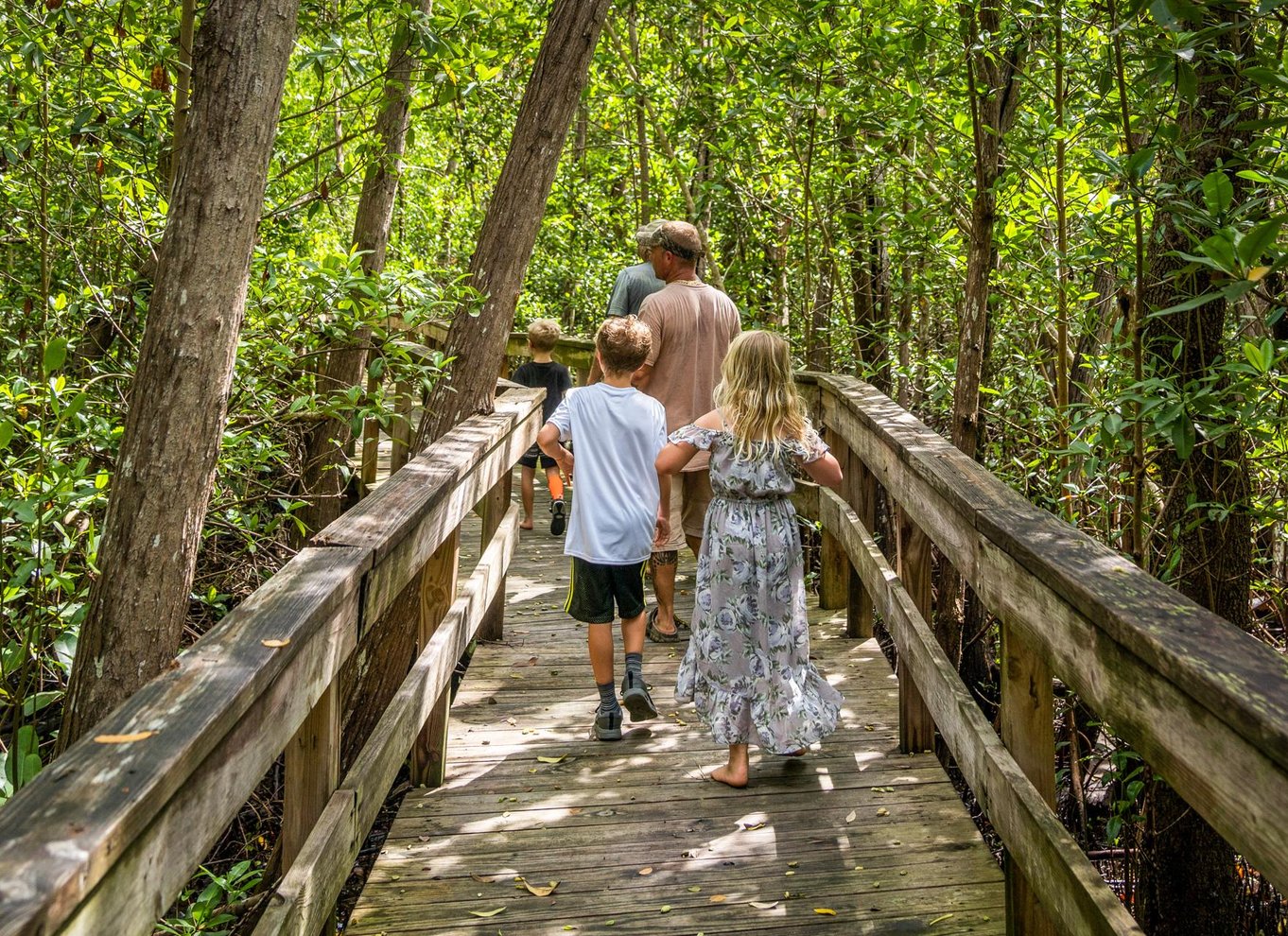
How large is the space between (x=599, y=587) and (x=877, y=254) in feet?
15.3

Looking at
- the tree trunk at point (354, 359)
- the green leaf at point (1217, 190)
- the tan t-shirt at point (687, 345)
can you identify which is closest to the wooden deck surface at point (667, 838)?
the tan t-shirt at point (687, 345)

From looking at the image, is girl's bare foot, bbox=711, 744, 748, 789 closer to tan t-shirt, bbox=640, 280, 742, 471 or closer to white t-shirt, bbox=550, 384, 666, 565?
white t-shirt, bbox=550, 384, 666, 565

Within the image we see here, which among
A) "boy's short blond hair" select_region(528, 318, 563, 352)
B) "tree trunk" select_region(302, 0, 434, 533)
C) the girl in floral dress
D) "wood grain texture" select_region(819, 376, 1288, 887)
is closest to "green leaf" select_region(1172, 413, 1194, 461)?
"wood grain texture" select_region(819, 376, 1288, 887)

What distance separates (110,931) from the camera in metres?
1.46

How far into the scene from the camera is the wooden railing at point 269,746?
4.62 feet

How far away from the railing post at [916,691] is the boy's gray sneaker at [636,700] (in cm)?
97

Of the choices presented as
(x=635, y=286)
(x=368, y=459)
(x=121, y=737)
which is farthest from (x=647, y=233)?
(x=121, y=737)

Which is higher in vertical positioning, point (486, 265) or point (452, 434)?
point (486, 265)

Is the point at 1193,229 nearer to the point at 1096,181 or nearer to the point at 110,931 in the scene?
the point at 1096,181

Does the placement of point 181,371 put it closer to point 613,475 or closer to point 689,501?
point 613,475

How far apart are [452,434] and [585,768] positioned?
4.47ft

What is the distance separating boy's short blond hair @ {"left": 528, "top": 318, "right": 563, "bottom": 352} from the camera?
8195mm

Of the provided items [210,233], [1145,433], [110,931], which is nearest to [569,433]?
[210,233]

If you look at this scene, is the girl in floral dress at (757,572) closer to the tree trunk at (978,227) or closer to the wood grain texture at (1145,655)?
the wood grain texture at (1145,655)
